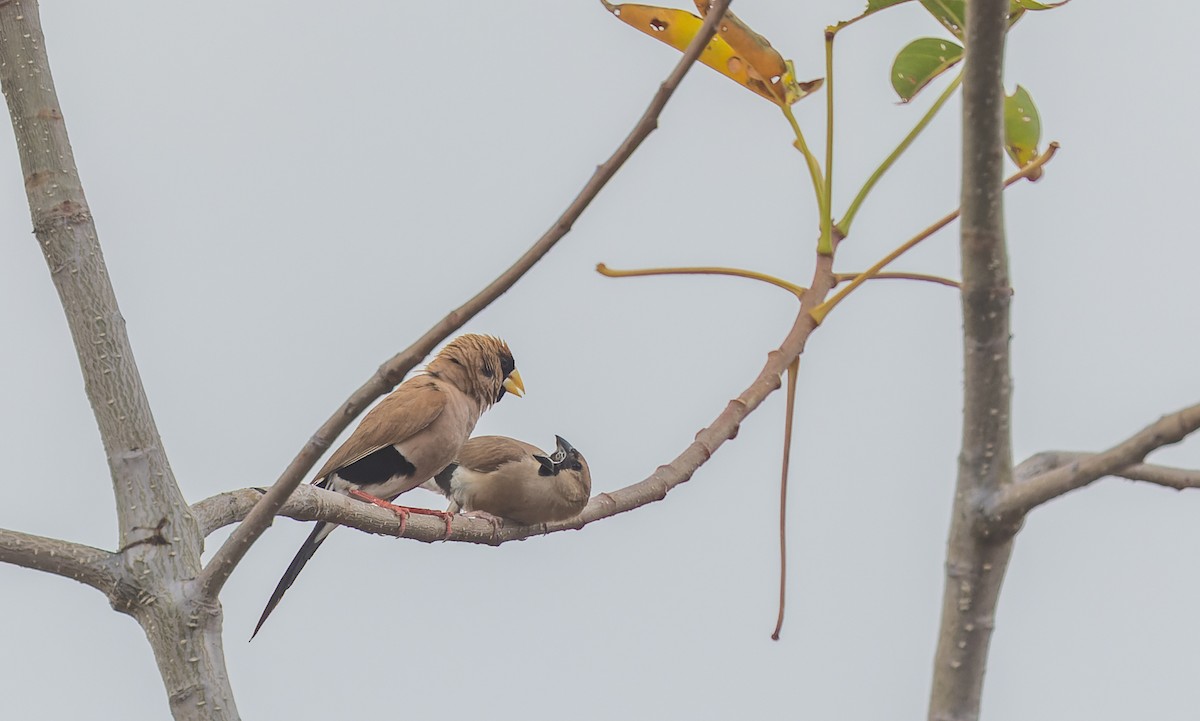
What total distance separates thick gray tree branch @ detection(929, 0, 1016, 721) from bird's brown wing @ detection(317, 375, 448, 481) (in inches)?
97.7

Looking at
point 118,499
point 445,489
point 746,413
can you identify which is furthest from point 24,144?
point 445,489

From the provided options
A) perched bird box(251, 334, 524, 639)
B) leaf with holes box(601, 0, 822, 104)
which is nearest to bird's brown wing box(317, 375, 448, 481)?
perched bird box(251, 334, 524, 639)

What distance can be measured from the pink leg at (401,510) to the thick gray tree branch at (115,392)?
524mm

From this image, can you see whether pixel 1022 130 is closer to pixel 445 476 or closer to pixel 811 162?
pixel 811 162

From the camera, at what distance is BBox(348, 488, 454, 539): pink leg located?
7.65 feet

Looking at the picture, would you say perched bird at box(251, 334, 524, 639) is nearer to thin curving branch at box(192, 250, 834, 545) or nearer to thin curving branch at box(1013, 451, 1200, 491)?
thin curving branch at box(192, 250, 834, 545)

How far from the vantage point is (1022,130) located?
236 centimetres

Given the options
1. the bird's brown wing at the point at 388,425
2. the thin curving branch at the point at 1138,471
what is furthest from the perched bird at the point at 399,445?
Answer: the thin curving branch at the point at 1138,471

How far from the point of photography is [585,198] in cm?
128

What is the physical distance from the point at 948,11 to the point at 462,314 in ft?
3.74

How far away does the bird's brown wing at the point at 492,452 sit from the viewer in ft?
10.6

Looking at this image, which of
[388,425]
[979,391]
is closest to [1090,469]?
[979,391]

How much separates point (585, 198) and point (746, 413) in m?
1.02

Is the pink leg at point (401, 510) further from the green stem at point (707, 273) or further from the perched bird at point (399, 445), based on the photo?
the green stem at point (707, 273)
